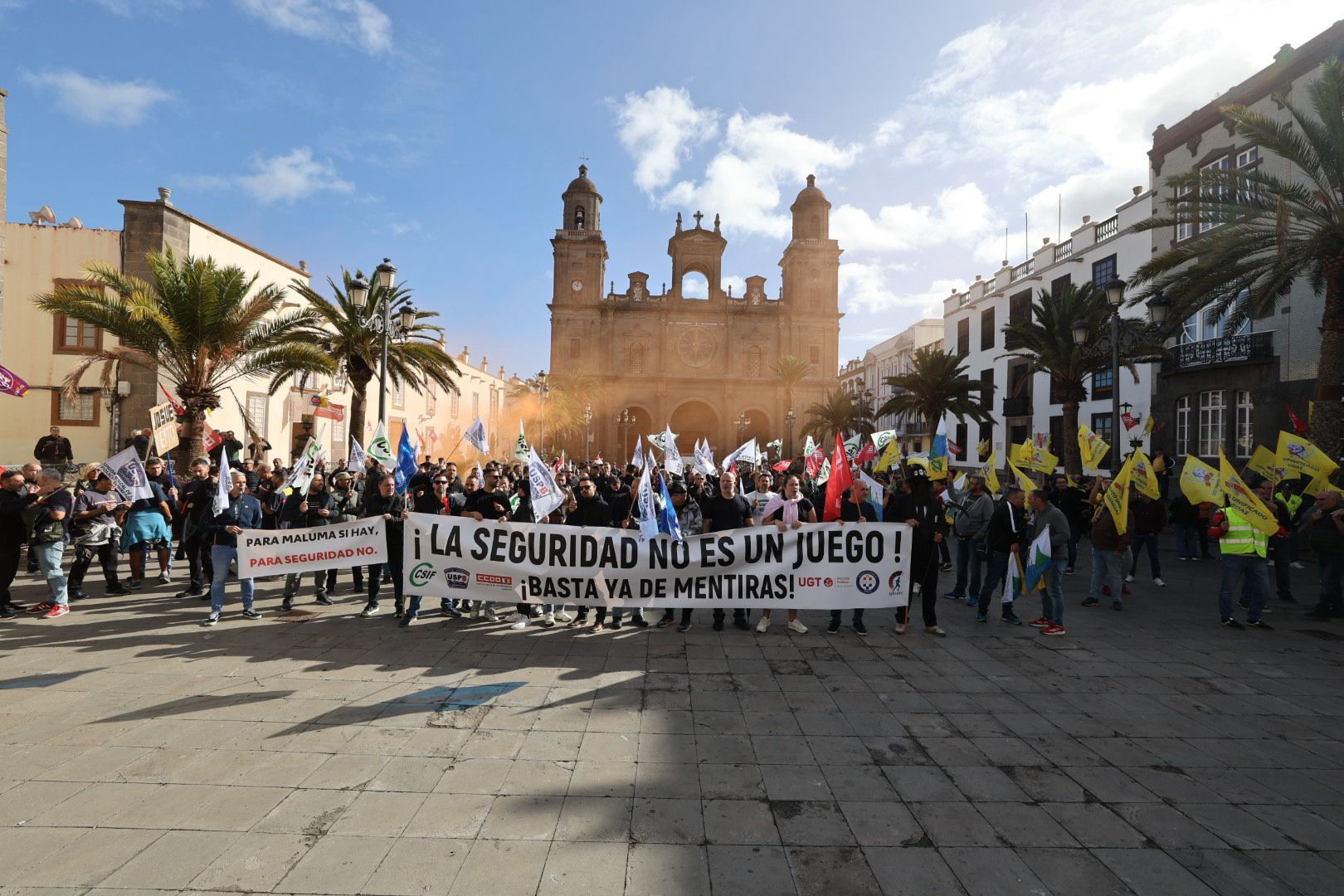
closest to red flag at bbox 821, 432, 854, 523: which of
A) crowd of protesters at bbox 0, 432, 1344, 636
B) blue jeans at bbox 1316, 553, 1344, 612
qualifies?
crowd of protesters at bbox 0, 432, 1344, 636

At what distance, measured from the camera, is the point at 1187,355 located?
894 inches

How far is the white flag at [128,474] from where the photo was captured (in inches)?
348

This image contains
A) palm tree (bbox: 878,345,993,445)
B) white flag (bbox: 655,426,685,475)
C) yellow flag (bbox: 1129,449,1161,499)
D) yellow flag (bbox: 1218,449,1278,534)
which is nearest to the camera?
yellow flag (bbox: 1218,449,1278,534)

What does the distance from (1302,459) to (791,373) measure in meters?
49.3

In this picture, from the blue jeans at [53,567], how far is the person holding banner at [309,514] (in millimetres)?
2316

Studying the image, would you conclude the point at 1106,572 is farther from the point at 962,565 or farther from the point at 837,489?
the point at 837,489

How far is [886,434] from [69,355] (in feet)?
77.7

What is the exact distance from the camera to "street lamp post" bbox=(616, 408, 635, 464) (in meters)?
61.2

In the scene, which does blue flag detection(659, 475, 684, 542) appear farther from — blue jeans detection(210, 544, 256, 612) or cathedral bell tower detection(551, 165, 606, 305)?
cathedral bell tower detection(551, 165, 606, 305)

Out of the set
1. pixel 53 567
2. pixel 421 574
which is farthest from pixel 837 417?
pixel 53 567

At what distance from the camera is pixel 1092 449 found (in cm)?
1348

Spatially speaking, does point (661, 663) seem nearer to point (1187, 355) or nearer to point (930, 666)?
point (930, 666)

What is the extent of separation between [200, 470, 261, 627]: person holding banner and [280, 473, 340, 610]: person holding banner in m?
0.36

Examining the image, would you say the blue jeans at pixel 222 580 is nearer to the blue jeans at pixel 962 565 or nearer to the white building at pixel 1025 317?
the blue jeans at pixel 962 565
